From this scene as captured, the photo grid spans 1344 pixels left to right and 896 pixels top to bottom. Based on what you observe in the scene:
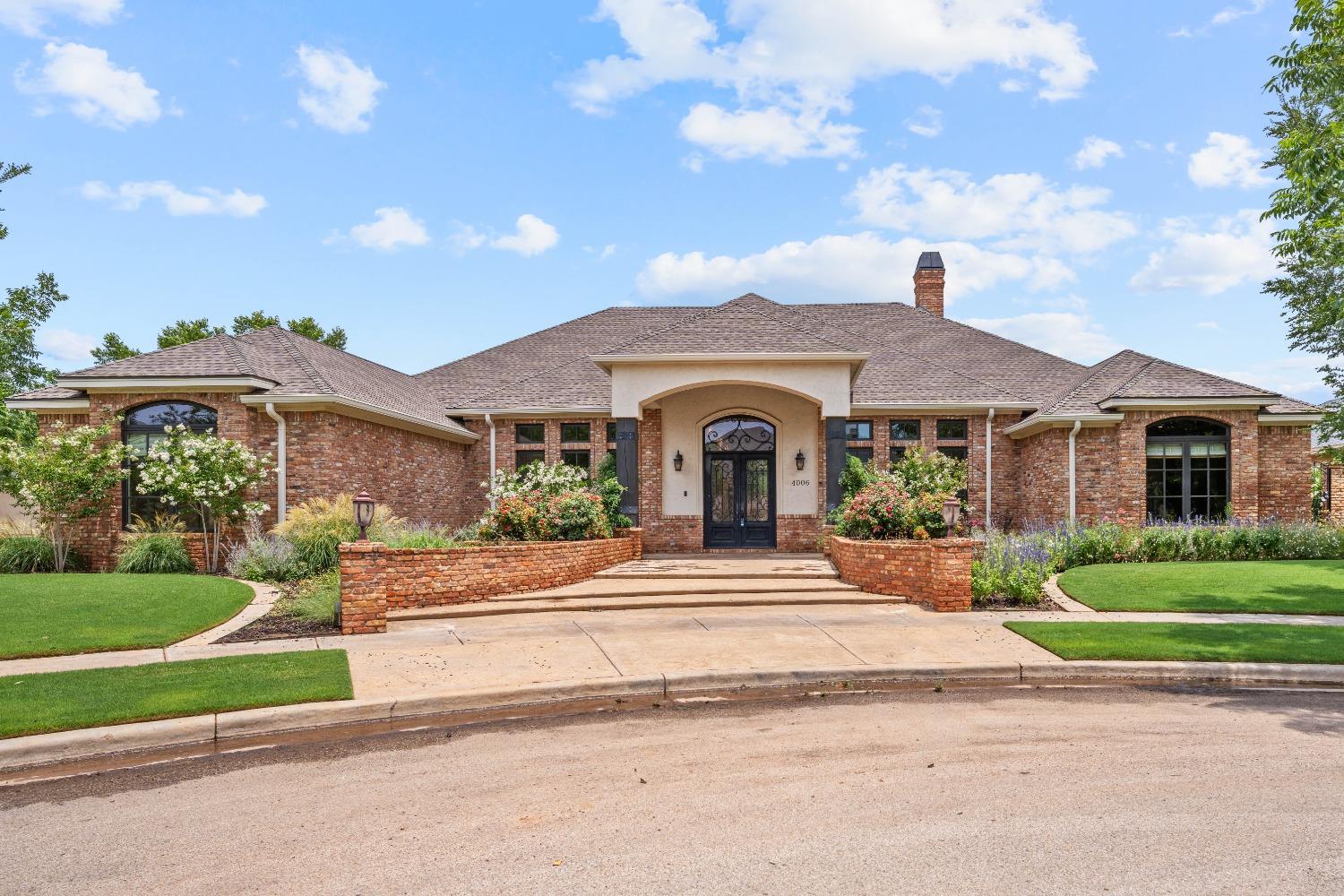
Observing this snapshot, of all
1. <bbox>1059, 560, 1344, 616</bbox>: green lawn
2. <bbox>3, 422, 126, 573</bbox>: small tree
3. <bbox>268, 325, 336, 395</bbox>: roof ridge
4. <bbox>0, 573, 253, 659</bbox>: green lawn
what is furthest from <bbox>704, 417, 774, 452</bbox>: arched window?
<bbox>3, 422, 126, 573</bbox>: small tree

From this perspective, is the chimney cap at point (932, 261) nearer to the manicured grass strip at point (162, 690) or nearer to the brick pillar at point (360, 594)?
the brick pillar at point (360, 594)

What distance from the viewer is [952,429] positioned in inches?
782

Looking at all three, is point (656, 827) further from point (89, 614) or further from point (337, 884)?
point (89, 614)

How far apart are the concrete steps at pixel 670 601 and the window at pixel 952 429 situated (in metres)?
8.01

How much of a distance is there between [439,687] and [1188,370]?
58.4ft

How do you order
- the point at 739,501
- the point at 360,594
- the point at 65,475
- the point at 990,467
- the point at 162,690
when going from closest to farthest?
the point at 162,690 → the point at 360,594 → the point at 65,475 → the point at 739,501 → the point at 990,467

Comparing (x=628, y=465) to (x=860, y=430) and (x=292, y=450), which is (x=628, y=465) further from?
(x=292, y=450)

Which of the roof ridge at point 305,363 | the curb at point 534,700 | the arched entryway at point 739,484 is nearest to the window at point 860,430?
the arched entryway at point 739,484

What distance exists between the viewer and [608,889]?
383cm

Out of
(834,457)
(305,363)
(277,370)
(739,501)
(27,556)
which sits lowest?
(27,556)

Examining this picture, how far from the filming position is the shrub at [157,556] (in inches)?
576

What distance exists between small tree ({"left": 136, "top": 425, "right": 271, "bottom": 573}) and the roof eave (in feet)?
3.55

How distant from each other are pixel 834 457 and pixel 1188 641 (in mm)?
7738

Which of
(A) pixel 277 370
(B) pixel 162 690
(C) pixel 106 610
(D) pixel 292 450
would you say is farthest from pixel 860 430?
(B) pixel 162 690
